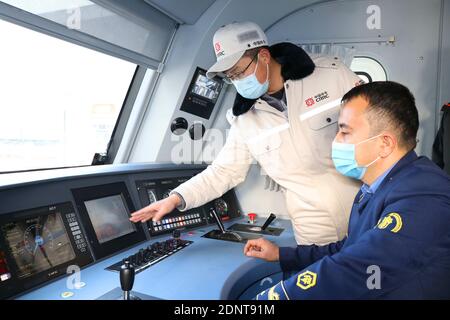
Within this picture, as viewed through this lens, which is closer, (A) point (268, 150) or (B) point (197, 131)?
(A) point (268, 150)

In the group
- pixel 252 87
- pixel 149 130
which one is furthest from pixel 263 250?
pixel 149 130

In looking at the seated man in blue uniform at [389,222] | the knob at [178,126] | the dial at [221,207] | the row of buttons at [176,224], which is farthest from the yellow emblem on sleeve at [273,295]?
the knob at [178,126]

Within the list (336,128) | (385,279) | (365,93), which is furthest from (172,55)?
(385,279)

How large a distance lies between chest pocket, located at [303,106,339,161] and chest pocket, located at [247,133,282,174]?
0.15 metres

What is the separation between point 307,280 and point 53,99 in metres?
1.78

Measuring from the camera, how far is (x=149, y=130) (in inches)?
95.3

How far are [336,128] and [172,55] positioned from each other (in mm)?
1255

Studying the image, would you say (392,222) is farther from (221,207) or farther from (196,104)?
(196,104)

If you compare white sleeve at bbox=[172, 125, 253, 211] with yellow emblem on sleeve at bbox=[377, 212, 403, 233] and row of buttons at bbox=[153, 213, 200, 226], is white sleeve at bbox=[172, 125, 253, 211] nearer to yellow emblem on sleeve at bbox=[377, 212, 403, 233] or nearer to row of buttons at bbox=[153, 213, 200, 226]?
row of buttons at bbox=[153, 213, 200, 226]

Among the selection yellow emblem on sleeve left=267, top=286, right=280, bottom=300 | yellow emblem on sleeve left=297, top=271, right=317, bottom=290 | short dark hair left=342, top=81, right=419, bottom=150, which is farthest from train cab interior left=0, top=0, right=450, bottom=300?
short dark hair left=342, top=81, right=419, bottom=150

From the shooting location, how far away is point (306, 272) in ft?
2.99

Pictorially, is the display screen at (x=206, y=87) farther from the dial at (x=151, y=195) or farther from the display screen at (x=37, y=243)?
the display screen at (x=37, y=243)

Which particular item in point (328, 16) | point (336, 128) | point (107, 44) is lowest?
point (336, 128)
